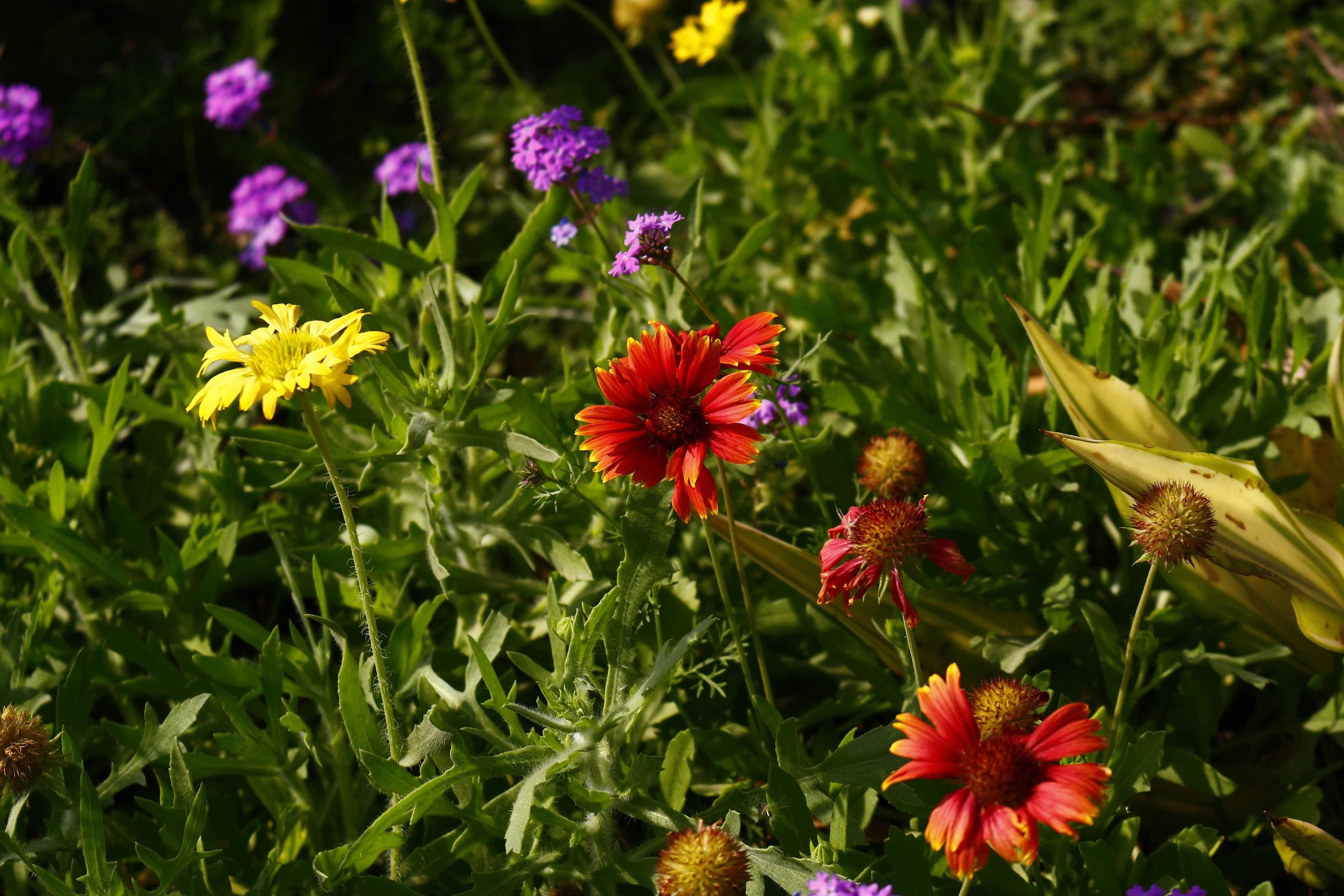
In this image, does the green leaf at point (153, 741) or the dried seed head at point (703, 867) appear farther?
the green leaf at point (153, 741)

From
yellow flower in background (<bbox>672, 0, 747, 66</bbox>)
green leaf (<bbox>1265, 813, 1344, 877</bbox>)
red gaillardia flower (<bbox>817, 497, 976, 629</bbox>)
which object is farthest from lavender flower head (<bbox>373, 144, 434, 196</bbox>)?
green leaf (<bbox>1265, 813, 1344, 877</bbox>)

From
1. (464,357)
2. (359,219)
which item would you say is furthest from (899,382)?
(359,219)

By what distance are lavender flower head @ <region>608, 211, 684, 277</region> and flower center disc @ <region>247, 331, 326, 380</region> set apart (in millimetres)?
398

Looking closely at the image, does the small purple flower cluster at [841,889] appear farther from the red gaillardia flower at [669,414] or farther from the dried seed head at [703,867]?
the red gaillardia flower at [669,414]

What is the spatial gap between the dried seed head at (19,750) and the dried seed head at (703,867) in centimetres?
72

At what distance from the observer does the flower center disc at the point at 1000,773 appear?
3.15 ft

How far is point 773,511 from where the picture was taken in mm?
1809

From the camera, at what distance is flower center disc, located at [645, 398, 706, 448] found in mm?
1154

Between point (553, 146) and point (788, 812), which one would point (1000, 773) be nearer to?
point (788, 812)

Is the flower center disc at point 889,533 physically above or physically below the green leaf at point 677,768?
above

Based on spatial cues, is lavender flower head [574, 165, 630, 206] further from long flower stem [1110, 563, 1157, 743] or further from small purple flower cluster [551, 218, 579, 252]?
long flower stem [1110, 563, 1157, 743]

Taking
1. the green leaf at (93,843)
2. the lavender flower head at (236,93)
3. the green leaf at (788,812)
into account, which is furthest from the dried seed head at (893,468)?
the lavender flower head at (236,93)

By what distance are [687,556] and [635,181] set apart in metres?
1.36

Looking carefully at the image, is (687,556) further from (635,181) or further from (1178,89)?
(1178,89)
